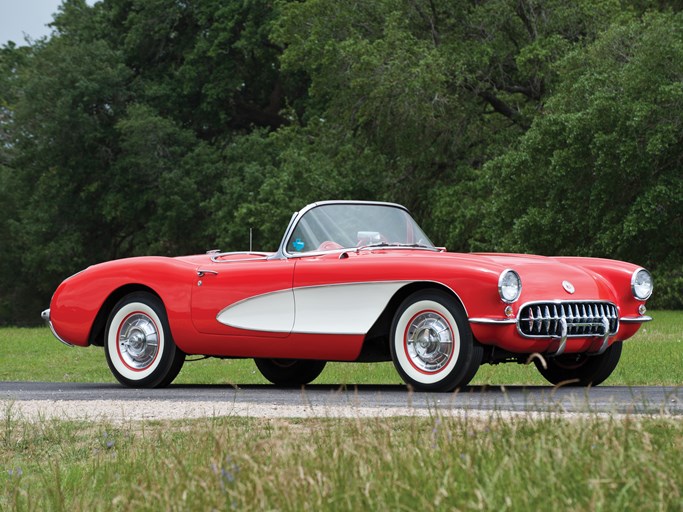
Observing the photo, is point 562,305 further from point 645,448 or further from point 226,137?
point 226,137

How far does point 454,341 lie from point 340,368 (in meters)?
6.03

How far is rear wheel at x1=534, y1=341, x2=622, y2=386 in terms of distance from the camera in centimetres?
1057

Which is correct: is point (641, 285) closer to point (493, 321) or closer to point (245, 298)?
point (493, 321)

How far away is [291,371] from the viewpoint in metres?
12.3

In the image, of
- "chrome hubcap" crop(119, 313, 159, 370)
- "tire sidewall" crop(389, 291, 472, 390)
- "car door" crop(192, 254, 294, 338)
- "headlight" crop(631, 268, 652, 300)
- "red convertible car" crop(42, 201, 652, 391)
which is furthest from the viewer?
"chrome hubcap" crop(119, 313, 159, 370)

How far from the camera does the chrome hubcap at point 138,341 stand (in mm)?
11414

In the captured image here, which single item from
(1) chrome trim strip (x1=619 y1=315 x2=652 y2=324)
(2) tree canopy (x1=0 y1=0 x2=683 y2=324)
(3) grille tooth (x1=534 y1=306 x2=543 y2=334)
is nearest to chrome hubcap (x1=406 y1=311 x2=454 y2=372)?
(3) grille tooth (x1=534 y1=306 x2=543 y2=334)

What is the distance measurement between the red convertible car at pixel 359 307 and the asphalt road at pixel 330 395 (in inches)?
11.5

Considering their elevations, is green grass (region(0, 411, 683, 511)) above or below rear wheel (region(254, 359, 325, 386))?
above

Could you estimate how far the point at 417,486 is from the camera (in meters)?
4.66

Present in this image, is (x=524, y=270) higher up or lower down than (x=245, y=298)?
higher up

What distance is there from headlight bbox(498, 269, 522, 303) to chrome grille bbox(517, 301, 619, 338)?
0.43 ft

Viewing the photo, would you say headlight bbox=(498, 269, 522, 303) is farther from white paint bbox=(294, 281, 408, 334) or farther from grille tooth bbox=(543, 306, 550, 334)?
white paint bbox=(294, 281, 408, 334)

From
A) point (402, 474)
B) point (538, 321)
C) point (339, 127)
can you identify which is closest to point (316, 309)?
point (538, 321)
